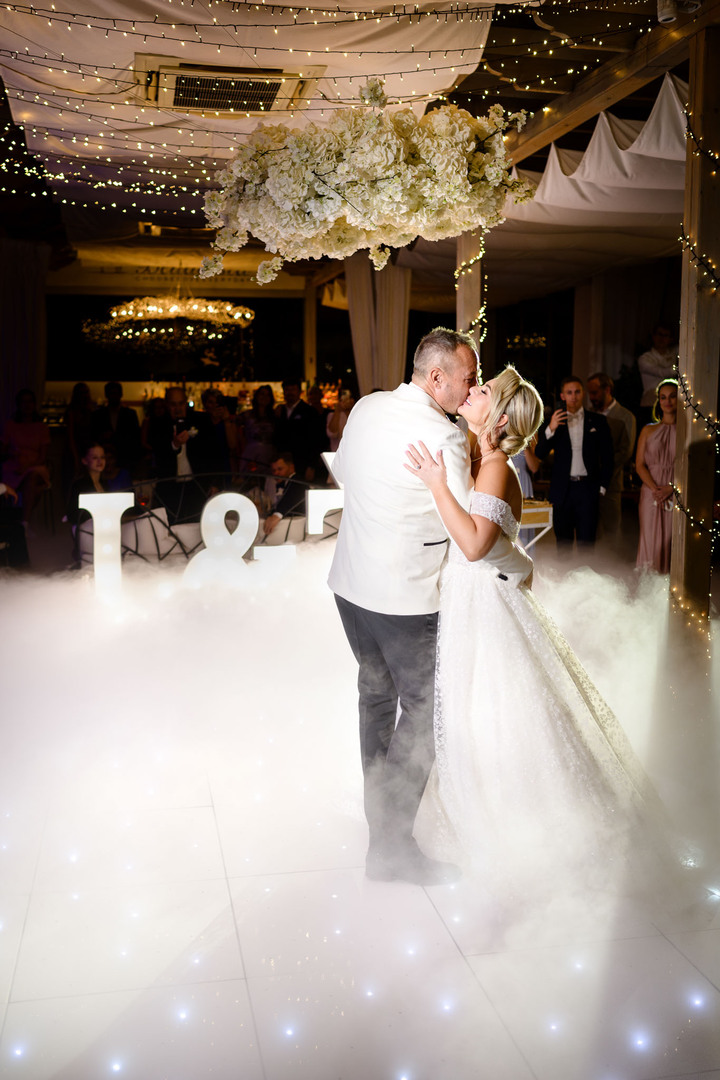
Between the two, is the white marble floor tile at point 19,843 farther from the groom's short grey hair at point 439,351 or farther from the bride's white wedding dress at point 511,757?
the groom's short grey hair at point 439,351

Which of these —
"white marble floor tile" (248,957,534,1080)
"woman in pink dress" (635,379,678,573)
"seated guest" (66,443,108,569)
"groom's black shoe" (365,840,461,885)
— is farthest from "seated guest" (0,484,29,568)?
"white marble floor tile" (248,957,534,1080)

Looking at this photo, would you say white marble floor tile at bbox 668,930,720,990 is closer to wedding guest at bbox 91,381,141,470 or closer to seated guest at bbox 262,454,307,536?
seated guest at bbox 262,454,307,536

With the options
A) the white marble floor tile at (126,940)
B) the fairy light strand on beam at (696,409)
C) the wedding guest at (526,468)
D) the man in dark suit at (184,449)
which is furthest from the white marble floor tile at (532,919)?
the man in dark suit at (184,449)

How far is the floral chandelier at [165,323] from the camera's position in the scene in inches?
506

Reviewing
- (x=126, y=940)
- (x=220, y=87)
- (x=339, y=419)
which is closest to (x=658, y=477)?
(x=220, y=87)

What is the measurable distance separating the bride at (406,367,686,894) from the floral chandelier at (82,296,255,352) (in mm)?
10544

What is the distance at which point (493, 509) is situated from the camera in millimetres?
2912

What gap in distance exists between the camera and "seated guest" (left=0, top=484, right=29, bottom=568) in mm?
7734

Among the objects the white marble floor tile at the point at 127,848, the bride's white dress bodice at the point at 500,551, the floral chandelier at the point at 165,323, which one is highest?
the floral chandelier at the point at 165,323

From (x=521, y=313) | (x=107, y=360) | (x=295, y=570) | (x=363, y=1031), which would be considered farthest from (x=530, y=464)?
(x=107, y=360)

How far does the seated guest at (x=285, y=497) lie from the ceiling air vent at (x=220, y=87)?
258 centimetres

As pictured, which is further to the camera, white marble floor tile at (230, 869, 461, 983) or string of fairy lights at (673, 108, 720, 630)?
string of fairy lights at (673, 108, 720, 630)

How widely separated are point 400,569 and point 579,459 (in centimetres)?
486

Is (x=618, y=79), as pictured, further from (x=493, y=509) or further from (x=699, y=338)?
(x=493, y=509)
